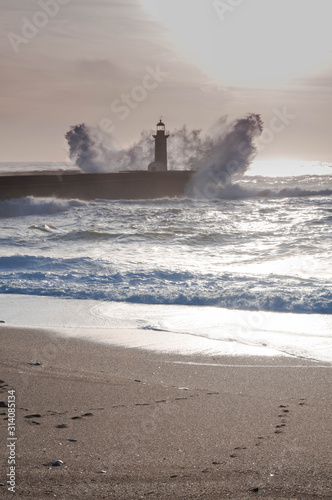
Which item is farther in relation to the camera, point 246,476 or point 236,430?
point 236,430

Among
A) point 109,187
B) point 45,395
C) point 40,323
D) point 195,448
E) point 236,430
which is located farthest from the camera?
point 109,187

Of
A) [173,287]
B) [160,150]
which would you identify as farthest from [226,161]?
[173,287]

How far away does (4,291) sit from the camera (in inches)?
287

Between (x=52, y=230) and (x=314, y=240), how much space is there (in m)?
7.60

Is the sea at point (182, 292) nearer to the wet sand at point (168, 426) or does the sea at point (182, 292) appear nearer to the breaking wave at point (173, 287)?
the breaking wave at point (173, 287)

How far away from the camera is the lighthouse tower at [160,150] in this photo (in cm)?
4628

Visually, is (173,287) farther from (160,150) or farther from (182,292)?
(160,150)

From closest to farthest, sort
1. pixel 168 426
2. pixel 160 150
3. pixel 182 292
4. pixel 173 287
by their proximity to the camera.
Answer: pixel 168 426
pixel 182 292
pixel 173 287
pixel 160 150

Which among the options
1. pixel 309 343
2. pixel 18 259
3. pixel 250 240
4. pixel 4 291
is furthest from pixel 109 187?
pixel 309 343

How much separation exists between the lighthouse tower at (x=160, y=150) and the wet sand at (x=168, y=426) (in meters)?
43.3

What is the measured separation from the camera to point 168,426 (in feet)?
8.85

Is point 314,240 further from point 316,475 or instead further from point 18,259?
point 316,475

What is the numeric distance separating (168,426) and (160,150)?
4555cm

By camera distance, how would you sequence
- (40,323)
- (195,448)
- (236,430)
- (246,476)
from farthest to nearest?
(40,323) → (236,430) → (195,448) → (246,476)
